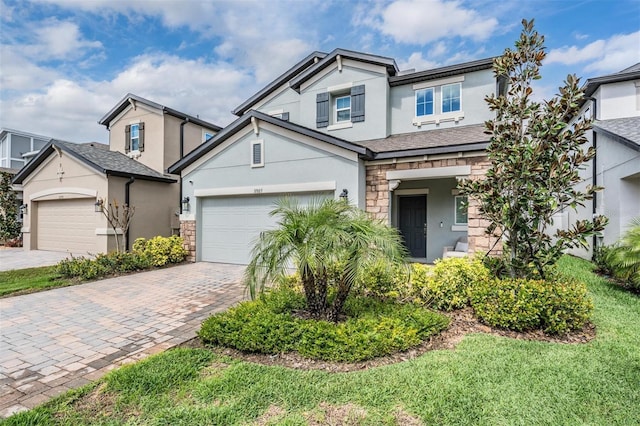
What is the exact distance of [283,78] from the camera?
46.4 ft

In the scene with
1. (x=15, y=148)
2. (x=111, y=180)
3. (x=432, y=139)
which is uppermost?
(x=15, y=148)

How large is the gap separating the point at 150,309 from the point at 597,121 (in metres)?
14.4

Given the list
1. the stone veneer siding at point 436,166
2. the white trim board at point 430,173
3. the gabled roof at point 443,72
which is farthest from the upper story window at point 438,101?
the white trim board at point 430,173

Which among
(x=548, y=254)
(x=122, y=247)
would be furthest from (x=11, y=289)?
(x=548, y=254)

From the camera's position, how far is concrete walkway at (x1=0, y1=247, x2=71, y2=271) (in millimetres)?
11008

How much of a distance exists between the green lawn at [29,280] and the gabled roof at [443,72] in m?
11.7

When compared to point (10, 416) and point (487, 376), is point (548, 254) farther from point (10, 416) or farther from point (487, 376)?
point (10, 416)

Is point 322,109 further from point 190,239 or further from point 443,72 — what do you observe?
point 190,239

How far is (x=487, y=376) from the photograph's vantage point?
3486 millimetres

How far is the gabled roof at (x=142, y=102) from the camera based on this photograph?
14672 mm

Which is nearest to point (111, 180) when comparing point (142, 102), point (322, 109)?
point (142, 102)

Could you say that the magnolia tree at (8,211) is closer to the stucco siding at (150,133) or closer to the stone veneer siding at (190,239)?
the stucco siding at (150,133)

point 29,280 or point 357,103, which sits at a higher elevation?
point 357,103

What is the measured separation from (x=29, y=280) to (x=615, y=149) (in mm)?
16958
